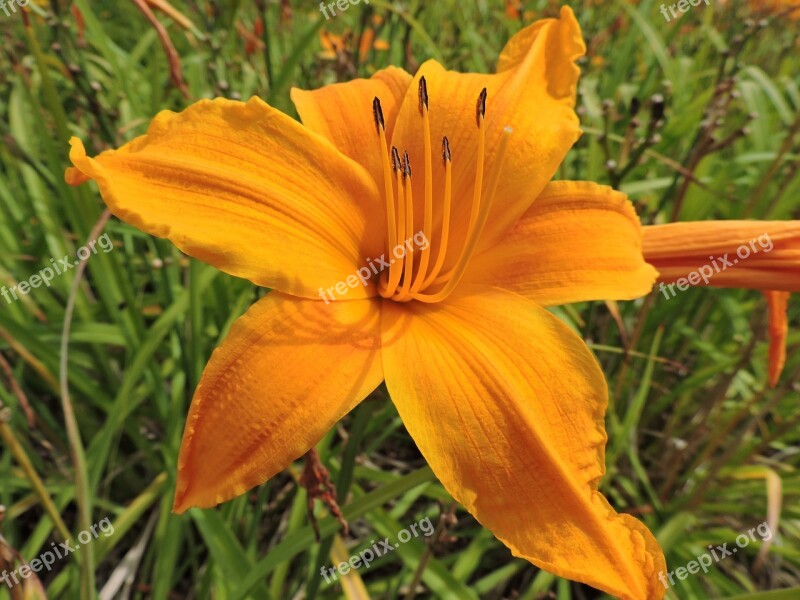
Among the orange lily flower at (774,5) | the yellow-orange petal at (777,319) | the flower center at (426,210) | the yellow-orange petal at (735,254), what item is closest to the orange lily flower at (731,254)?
the yellow-orange petal at (735,254)

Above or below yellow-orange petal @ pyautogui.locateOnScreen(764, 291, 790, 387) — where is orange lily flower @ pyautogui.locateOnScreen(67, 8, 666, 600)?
above

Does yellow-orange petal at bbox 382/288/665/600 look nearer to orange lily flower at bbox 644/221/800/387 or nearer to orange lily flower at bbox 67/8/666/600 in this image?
orange lily flower at bbox 67/8/666/600

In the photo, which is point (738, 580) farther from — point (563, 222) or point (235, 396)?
point (235, 396)

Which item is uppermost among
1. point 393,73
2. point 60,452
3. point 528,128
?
point 393,73

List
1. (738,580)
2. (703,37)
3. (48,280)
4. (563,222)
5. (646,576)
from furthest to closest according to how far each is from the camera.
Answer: (703,37) < (738,580) < (48,280) < (563,222) < (646,576)

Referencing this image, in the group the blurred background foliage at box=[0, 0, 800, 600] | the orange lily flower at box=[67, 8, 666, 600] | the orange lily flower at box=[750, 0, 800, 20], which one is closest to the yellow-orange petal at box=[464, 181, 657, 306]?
the orange lily flower at box=[67, 8, 666, 600]

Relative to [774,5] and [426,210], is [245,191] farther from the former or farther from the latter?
[774,5]

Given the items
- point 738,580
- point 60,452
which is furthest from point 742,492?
point 60,452
